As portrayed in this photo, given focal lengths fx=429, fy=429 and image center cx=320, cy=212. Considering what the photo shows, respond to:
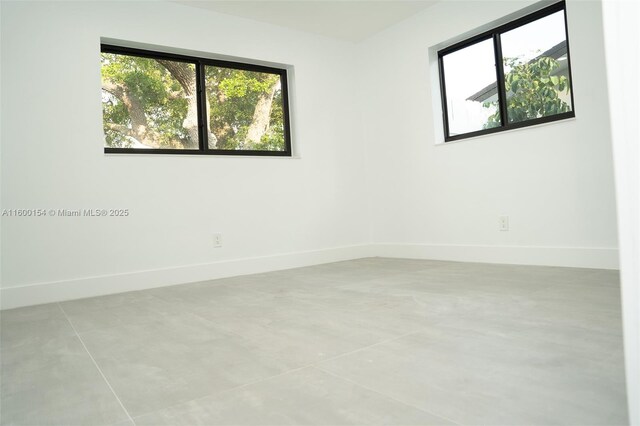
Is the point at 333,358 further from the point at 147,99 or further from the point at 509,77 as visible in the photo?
the point at 509,77

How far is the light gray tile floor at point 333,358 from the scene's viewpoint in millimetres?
1095

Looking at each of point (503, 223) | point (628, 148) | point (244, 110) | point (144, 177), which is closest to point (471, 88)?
point (503, 223)

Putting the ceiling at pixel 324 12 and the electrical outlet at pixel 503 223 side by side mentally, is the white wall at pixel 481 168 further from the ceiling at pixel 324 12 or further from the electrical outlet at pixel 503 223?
the ceiling at pixel 324 12

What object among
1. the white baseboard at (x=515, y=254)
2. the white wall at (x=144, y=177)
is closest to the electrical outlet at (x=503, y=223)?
the white baseboard at (x=515, y=254)

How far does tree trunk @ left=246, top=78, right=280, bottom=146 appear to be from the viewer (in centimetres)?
425

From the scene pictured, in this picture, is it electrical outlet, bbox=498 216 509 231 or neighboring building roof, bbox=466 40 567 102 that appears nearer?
neighboring building roof, bbox=466 40 567 102

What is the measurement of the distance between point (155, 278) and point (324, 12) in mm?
2878

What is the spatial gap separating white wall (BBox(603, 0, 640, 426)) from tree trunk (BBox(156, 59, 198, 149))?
3.54 meters

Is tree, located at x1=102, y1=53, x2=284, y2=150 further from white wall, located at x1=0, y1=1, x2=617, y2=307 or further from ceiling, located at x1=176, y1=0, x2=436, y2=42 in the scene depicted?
ceiling, located at x1=176, y1=0, x2=436, y2=42

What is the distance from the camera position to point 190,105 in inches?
154

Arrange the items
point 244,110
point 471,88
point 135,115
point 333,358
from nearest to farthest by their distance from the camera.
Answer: point 333,358 → point 135,115 → point 471,88 → point 244,110

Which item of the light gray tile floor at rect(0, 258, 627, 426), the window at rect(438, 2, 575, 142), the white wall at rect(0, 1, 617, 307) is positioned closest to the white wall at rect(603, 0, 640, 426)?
the light gray tile floor at rect(0, 258, 627, 426)

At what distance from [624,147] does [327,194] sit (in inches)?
152

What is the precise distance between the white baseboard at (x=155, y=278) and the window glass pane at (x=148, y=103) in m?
1.08
